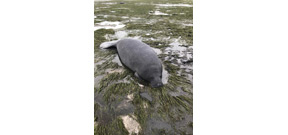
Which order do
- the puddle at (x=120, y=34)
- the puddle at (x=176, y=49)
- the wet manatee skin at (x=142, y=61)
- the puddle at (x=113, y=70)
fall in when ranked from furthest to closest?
1. the puddle at (x=120, y=34)
2. the puddle at (x=176, y=49)
3. the puddle at (x=113, y=70)
4. the wet manatee skin at (x=142, y=61)

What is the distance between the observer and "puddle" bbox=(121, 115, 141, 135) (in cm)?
257

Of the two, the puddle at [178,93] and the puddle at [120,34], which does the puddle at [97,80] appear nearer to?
the puddle at [178,93]

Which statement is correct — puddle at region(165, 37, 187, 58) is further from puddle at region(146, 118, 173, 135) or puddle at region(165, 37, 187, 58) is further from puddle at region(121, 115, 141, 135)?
puddle at region(121, 115, 141, 135)

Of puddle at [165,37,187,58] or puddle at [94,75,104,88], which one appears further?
puddle at [165,37,187,58]

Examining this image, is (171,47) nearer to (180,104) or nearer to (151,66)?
(151,66)

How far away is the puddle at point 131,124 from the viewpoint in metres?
2.57

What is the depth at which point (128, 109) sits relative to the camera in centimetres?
304

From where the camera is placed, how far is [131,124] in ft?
8.86

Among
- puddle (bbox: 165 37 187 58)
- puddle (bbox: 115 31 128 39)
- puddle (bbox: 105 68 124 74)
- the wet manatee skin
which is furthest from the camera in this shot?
puddle (bbox: 115 31 128 39)

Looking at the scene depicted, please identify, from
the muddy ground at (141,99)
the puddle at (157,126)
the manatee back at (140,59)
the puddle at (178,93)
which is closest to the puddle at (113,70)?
the muddy ground at (141,99)

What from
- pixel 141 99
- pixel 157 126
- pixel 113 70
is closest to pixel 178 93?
pixel 141 99

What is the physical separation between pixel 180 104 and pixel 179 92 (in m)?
0.44

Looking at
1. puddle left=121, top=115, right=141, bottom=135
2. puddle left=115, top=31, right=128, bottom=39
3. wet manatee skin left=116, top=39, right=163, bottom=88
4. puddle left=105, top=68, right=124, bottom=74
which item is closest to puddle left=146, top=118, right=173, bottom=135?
puddle left=121, top=115, right=141, bottom=135

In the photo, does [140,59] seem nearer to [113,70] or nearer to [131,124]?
[113,70]
